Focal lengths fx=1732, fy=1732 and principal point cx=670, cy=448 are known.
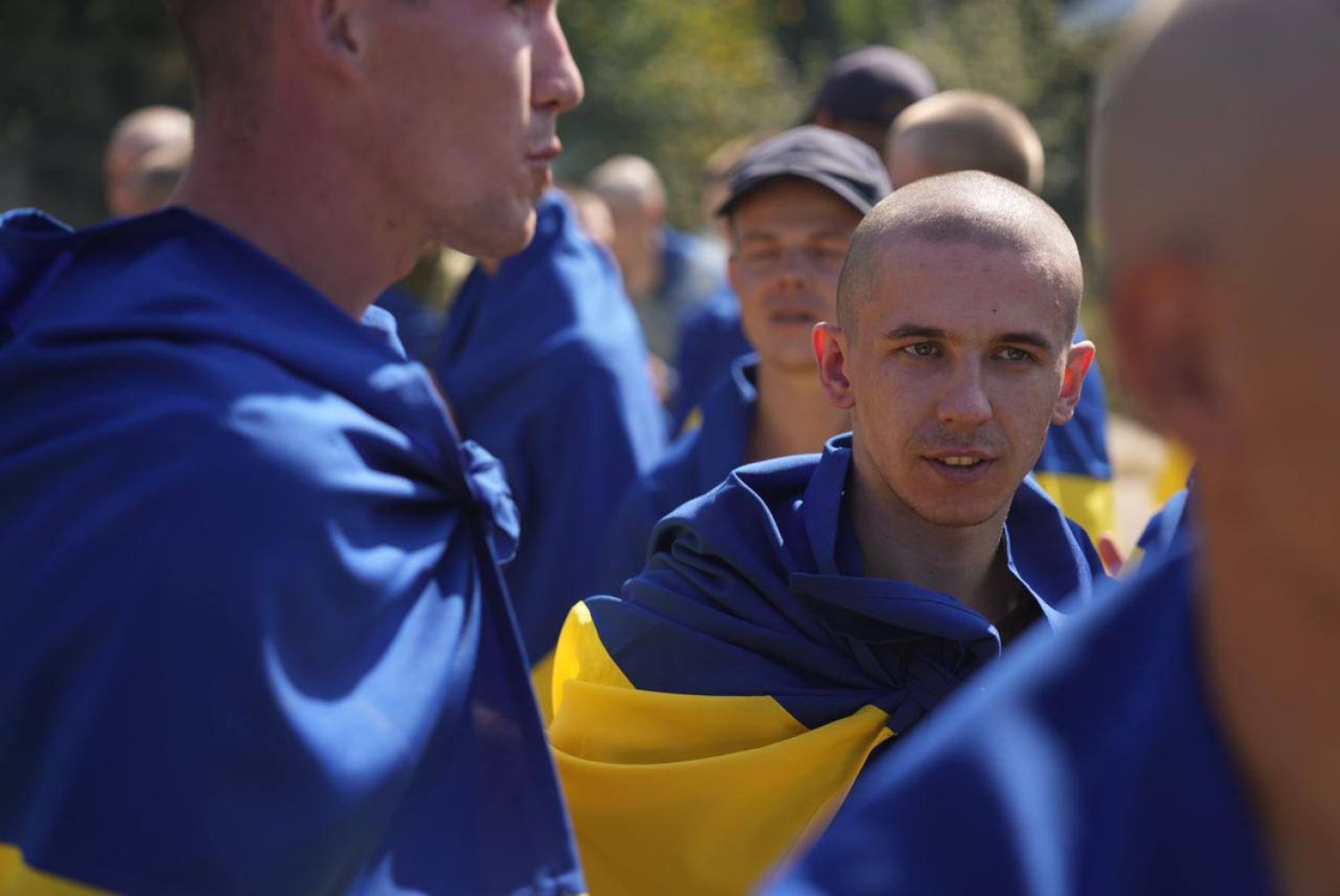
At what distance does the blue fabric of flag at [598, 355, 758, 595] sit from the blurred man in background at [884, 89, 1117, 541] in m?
0.73

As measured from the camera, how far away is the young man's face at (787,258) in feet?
13.0

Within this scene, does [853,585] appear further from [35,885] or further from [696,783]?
[35,885]

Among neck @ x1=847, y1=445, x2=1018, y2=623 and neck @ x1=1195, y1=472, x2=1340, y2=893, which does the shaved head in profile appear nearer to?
neck @ x1=1195, y1=472, x2=1340, y2=893

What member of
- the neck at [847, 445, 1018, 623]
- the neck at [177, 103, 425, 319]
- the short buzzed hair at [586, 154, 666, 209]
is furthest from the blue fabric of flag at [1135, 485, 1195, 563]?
the short buzzed hair at [586, 154, 666, 209]

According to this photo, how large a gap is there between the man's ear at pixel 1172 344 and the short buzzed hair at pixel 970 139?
2937mm

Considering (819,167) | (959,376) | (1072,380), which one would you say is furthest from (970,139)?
(959,376)

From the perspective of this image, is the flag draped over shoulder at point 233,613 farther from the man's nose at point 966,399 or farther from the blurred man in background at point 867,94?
the blurred man in background at point 867,94

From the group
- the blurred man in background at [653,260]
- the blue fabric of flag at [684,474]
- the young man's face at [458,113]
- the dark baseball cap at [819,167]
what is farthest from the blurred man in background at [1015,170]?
the blurred man in background at [653,260]

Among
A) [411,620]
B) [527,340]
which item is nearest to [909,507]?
[411,620]

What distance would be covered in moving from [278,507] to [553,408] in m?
3.00

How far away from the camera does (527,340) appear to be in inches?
191

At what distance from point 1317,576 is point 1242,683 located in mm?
117

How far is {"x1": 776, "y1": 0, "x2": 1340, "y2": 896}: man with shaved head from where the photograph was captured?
1181 millimetres

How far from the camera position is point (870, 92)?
5172 millimetres
